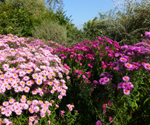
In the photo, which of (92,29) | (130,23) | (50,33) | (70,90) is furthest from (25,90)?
(92,29)

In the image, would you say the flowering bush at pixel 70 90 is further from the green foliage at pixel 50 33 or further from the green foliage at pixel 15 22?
the green foliage at pixel 15 22

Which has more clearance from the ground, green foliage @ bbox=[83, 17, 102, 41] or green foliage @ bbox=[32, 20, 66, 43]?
green foliage @ bbox=[83, 17, 102, 41]

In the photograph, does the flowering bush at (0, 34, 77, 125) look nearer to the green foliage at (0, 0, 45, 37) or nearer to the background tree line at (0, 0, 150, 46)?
the background tree line at (0, 0, 150, 46)

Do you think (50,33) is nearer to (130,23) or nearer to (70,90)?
(130,23)

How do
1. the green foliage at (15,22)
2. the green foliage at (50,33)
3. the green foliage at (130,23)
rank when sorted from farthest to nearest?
1. the green foliage at (15,22)
2. the green foliage at (50,33)
3. the green foliage at (130,23)

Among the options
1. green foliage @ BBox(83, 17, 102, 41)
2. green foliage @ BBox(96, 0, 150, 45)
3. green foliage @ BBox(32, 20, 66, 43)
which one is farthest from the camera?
Answer: green foliage @ BBox(83, 17, 102, 41)

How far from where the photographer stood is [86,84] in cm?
250

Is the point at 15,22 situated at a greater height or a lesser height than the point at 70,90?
greater

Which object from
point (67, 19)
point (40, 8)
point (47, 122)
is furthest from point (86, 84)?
point (40, 8)

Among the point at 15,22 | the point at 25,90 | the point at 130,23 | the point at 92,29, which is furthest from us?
the point at 92,29

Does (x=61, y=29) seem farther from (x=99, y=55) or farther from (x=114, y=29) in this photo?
(x=99, y=55)

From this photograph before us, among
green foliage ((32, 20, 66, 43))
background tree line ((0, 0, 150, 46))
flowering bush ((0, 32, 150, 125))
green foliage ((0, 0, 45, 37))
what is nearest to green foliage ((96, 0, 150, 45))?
background tree line ((0, 0, 150, 46))

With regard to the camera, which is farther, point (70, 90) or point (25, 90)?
point (70, 90)

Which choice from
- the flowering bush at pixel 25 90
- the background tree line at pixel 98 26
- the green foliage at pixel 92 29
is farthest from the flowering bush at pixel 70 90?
the green foliage at pixel 92 29
